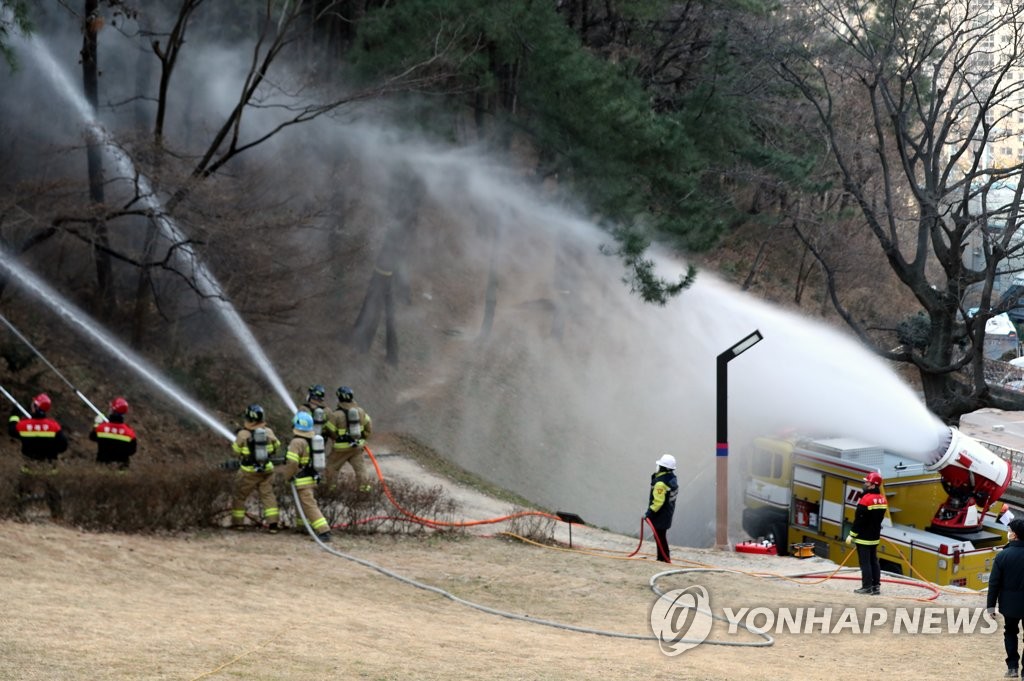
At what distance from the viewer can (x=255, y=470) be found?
12867 millimetres

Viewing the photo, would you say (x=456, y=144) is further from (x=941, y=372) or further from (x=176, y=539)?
(x=176, y=539)

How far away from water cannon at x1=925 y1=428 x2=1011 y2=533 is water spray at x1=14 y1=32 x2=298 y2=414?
1102 centimetres

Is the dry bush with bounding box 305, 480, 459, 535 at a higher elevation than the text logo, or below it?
higher

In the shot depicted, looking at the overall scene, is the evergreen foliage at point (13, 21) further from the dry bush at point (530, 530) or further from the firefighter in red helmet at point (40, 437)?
the dry bush at point (530, 530)

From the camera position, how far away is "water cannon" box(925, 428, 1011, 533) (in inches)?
703

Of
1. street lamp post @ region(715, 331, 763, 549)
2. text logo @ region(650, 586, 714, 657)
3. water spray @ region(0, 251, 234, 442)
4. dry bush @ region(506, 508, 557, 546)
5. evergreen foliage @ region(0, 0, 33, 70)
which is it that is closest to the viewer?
text logo @ region(650, 586, 714, 657)

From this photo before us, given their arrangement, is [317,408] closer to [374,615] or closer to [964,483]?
[374,615]

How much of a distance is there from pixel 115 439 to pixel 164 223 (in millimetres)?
6805

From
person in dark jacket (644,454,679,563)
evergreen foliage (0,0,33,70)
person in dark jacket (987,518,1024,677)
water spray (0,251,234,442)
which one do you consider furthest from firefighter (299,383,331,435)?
person in dark jacket (987,518,1024,677)

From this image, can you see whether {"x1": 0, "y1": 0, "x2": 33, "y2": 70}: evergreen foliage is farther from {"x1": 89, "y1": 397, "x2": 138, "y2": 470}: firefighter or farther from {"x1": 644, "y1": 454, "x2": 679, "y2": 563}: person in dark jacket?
{"x1": 644, "y1": 454, "x2": 679, "y2": 563}: person in dark jacket

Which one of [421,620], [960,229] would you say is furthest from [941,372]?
[421,620]

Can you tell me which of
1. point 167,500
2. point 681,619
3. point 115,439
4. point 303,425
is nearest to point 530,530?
point 303,425

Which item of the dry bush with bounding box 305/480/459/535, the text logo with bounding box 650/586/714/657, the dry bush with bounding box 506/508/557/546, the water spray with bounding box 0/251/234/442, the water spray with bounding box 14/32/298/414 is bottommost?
the text logo with bounding box 650/586/714/657

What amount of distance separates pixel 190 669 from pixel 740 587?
283 inches
